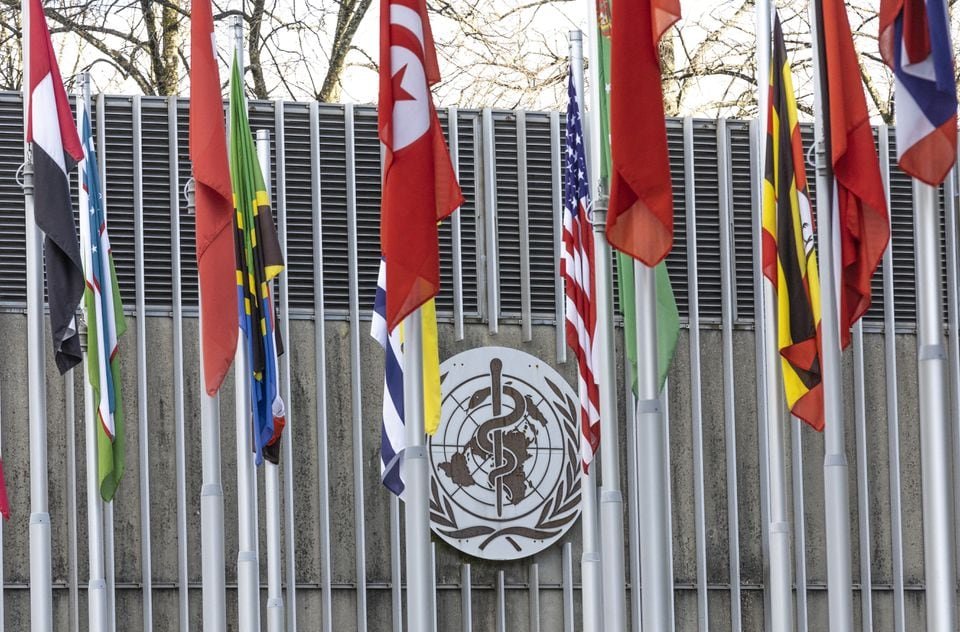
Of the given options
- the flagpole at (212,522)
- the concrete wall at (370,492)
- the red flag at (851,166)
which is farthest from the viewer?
the concrete wall at (370,492)

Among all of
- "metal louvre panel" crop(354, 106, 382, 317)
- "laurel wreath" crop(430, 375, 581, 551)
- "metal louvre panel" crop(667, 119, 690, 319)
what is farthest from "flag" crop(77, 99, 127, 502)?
"metal louvre panel" crop(667, 119, 690, 319)

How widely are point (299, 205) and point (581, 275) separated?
522 centimetres

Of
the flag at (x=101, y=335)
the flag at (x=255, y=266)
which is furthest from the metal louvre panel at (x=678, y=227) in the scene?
the flag at (x=101, y=335)

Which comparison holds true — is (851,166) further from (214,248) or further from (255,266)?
(255,266)

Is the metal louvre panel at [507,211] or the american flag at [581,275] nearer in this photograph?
the american flag at [581,275]

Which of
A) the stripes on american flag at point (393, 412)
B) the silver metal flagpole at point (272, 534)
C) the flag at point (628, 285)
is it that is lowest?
the silver metal flagpole at point (272, 534)

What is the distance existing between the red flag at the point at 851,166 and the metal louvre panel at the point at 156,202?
8.43 meters

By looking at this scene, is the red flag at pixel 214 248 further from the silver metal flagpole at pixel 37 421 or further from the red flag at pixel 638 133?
the red flag at pixel 638 133

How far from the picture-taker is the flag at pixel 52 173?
43.6 ft

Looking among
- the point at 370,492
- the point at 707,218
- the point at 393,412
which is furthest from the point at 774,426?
the point at 707,218

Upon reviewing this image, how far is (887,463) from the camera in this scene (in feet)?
66.6

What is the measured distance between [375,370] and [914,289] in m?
5.90

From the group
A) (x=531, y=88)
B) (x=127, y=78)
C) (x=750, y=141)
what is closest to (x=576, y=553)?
(x=750, y=141)

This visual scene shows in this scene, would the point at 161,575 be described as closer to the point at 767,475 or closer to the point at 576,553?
the point at 576,553
